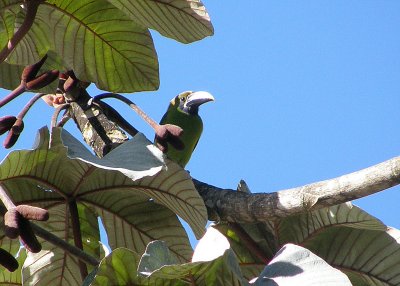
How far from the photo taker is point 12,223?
1239mm

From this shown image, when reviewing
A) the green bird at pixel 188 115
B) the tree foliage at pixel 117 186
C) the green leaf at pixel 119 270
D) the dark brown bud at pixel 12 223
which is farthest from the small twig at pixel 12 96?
the green bird at pixel 188 115

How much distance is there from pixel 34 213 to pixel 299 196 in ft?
1.57

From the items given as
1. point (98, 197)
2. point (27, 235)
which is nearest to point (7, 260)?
point (27, 235)

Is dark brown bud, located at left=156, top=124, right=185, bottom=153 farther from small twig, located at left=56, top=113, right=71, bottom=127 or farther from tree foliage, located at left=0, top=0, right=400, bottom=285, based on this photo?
small twig, located at left=56, top=113, right=71, bottom=127

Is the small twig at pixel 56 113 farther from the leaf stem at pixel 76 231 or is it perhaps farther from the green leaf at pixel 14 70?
the leaf stem at pixel 76 231

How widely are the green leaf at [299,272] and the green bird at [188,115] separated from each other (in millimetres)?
1877

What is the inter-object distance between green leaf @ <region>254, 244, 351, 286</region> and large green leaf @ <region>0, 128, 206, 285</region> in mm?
359

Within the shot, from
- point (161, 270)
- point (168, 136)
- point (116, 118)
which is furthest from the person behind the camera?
point (116, 118)

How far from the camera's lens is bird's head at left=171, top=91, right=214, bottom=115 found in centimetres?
321

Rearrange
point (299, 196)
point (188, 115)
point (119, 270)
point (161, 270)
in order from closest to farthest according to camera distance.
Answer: point (161, 270), point (119, 270), point (299, 196), point (188, 115)

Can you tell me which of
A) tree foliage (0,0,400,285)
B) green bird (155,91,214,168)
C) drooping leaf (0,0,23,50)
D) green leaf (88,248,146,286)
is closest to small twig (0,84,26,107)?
tree foliage (0,0,400,285)

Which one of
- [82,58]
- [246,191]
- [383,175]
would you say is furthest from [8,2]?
[383,175]

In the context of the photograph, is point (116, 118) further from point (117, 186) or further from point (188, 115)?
point (188, 115)

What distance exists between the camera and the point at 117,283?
122 centimetres
